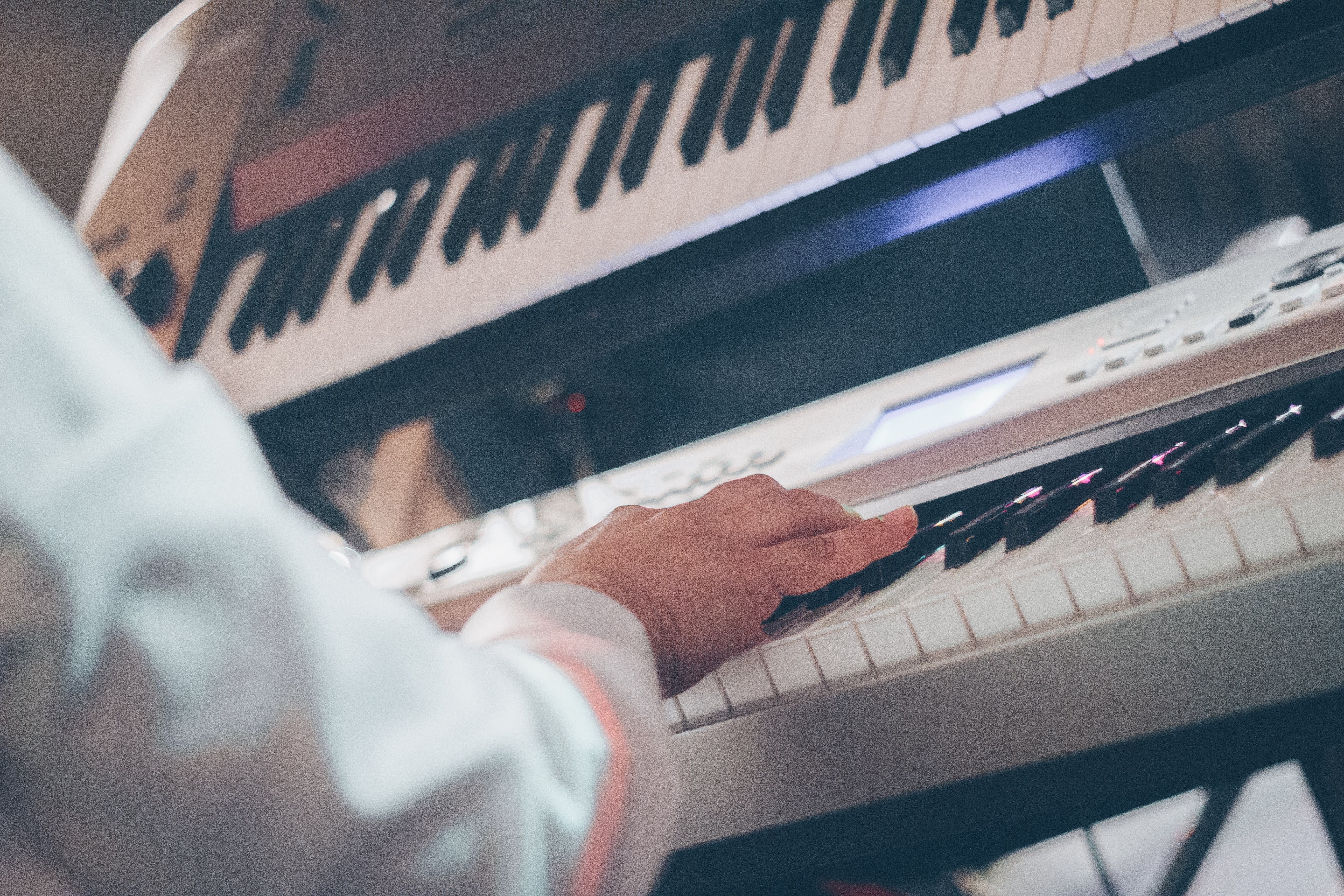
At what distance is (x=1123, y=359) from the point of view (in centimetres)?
69

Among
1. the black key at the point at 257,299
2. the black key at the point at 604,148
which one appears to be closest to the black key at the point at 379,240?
the black key at the point at 257,299

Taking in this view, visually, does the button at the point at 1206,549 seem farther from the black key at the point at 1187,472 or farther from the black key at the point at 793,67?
the black key at the point at 793,67

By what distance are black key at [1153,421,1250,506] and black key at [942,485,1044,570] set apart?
0.29 ft

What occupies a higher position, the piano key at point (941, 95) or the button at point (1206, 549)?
the piano key at point (941, 95)

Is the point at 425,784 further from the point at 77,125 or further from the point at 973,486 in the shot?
the point at 77,125

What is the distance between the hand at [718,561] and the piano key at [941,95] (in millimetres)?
327

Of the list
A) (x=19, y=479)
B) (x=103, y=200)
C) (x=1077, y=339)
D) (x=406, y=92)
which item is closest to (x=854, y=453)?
(x=1077, y=339)

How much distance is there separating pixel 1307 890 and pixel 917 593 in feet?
1.82

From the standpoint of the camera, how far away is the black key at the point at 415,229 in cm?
113

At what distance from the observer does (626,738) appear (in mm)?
494

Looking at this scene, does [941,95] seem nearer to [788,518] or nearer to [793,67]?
[793,67]

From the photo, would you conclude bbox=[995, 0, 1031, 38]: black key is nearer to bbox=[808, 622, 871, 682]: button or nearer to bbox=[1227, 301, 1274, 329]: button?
bbox=[1227, 301, 1274, 329]: button

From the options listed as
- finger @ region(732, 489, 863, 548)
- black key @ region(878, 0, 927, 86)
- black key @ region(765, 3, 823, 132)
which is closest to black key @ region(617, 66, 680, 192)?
black key @ region(765, 3, 823, 132)

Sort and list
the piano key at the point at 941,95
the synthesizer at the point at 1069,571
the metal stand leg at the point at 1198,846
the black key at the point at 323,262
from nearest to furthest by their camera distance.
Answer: the synthesizer at the point at 1069,571, the metal stand leg at the point at 1198,846, the piano key at the point at 941,95, the black key at the point at 323,262
